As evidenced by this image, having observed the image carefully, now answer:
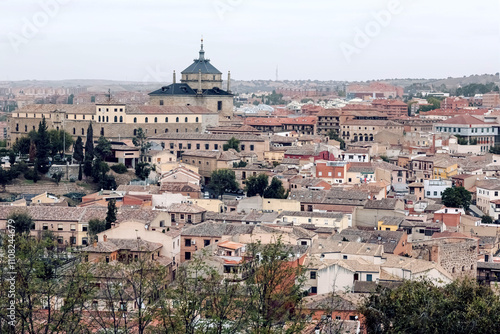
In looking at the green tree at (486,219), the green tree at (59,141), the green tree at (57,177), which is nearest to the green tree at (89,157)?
the green tree at (57,177)

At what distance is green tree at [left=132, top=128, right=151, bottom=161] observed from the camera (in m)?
36.6

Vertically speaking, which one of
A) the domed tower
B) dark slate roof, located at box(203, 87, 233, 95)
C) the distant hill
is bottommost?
the distant hill

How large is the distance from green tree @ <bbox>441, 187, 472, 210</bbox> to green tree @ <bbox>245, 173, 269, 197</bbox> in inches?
219

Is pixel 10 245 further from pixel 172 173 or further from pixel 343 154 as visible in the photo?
pixel 343 154

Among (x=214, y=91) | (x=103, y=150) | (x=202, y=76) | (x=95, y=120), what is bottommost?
(x=103, y=150)

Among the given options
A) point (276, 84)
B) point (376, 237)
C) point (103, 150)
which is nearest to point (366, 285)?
point (376, 237)

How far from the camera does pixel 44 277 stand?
13938 mm

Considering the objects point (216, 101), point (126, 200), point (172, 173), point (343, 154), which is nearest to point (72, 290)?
point (126, 200)

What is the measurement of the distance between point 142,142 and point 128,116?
10.9 ft

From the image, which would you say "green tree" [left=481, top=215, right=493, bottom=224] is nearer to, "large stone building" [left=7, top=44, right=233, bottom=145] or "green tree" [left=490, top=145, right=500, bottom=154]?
"green tree" [left=490, top=145, right=500, bottom=154]

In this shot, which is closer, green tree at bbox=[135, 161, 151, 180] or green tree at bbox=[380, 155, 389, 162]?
green tree at bbox=[135, 161, 151, 180]

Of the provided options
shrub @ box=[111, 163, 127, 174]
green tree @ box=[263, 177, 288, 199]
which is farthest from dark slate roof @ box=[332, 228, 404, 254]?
shrub @ box=[111, 163, 127, 174]

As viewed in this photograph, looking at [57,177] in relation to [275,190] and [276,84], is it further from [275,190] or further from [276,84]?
[276,84]

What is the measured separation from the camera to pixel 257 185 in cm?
3023
